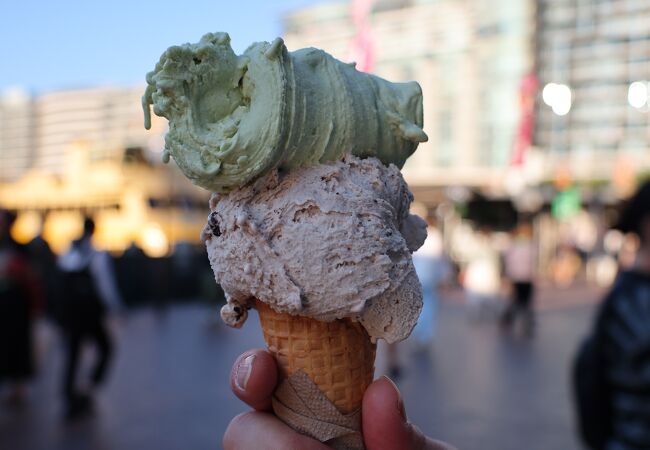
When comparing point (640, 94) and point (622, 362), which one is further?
point (640, 94)

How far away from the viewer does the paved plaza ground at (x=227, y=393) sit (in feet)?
15.2

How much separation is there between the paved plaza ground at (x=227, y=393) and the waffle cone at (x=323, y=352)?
3.15 meters

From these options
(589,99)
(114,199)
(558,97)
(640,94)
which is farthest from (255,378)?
(589,99)

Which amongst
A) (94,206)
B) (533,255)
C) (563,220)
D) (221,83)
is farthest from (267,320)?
(563,220)

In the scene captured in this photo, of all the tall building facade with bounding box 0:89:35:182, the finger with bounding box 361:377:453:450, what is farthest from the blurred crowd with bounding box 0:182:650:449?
the tall building facade with bounding box 0:89:35:182

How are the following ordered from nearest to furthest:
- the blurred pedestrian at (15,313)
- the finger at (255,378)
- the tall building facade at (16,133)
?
1. the finger at (255,378)
2. the blurred pedestrian at (15,313)
3. the tall building facade at (16,133)

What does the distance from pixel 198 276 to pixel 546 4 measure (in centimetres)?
2614

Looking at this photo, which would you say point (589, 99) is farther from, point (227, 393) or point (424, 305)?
point (227, 393)

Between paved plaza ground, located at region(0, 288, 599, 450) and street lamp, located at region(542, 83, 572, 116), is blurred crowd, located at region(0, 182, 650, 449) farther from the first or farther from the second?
street lamp, located at region(542, 83, 572, 116)

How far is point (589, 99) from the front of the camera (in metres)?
29.9

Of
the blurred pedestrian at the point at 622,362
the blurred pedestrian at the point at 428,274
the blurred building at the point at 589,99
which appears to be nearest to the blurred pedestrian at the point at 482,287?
the blurred pedestrian at the point at 428,274

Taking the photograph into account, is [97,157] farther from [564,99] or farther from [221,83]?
[221,83]

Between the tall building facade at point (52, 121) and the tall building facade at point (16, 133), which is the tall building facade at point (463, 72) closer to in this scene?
the tall building facade at point (52, 121)

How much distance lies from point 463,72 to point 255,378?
34.4 meters
